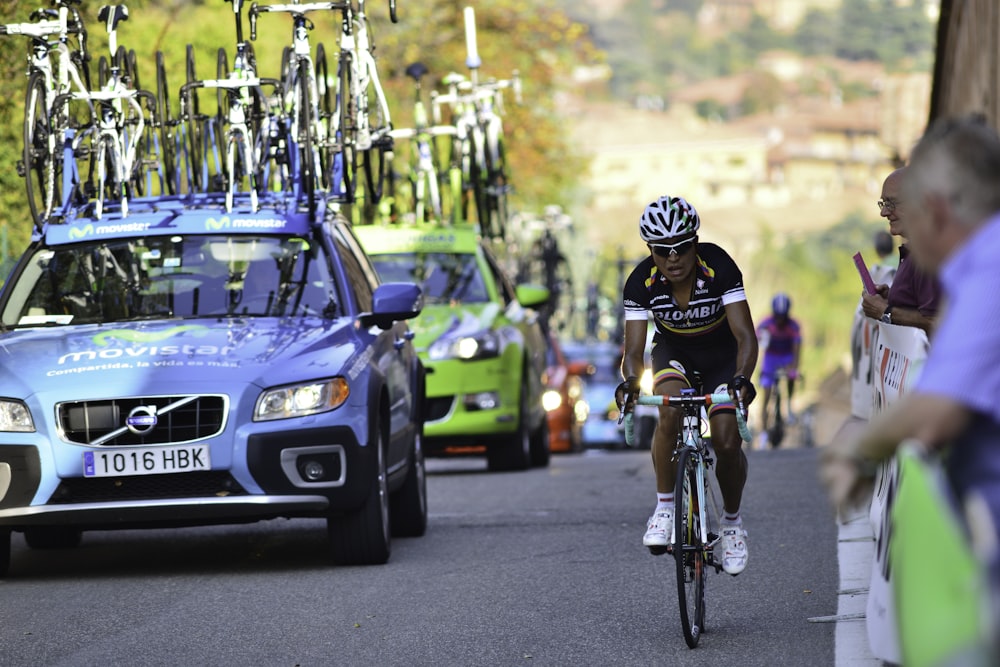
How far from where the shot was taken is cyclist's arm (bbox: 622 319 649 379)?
27.8 feet

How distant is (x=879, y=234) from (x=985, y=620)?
14.4 m

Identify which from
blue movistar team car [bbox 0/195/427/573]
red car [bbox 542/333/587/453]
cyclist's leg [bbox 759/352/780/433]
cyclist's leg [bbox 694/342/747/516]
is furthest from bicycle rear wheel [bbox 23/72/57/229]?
cyclist's leg [bbox 759/352/780/433]

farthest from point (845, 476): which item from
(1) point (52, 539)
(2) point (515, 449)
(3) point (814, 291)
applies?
(3) point (814, 291)

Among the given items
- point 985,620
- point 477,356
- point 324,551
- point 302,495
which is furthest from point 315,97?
point 985,620

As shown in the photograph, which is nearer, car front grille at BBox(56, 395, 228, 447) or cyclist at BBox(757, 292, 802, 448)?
car front grille at BBox(56, 395, 228, 447)

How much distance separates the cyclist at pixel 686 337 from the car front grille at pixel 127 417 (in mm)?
2197

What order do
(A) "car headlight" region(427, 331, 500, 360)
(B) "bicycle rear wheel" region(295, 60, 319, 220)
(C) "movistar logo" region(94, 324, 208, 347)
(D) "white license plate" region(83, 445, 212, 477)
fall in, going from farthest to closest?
(A) "car headlight" region(427, 331, 500, 360), (B) "bicycle rear wheel" region(295, 60, 319, 220), (C) "movistar logo" region(94, 324, 208, 347), (D) "white license plate" region(83, 445, 212, 477)

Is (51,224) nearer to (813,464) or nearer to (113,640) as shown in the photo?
(113,640)

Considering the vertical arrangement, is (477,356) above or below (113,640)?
below

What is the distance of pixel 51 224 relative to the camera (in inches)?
448

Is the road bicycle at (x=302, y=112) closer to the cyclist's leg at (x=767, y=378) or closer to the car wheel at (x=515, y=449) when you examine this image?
the car wheel at (x=515, y=449)

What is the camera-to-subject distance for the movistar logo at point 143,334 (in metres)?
10.1

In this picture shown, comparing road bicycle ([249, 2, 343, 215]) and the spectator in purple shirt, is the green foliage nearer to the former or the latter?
road bicycle ([249, 2, 343, 215])

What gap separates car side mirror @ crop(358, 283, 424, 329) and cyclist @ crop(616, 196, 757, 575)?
82.5 inches
